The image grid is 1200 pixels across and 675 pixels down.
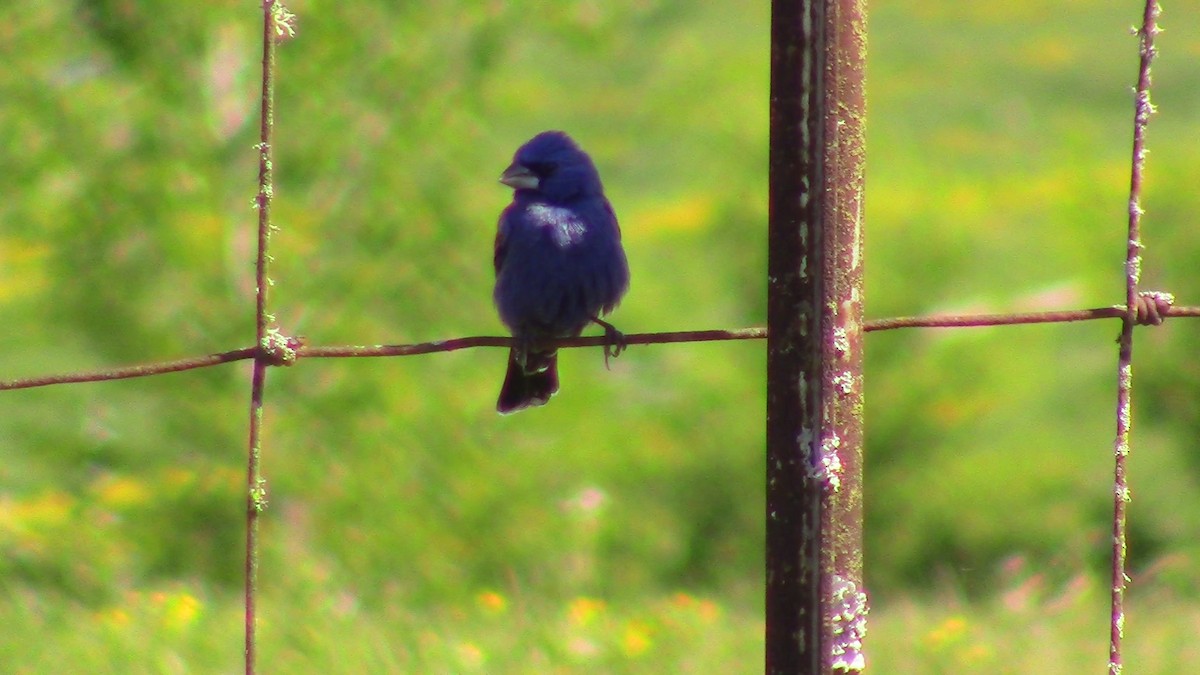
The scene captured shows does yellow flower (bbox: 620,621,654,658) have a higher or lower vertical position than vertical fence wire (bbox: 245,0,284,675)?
lower

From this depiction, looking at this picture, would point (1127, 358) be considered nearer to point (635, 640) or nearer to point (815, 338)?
point (815, 338)

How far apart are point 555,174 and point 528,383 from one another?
62 cm

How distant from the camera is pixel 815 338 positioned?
2.19 meters

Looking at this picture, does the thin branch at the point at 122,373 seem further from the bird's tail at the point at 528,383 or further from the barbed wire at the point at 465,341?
the bird's tail at the point at 528,383

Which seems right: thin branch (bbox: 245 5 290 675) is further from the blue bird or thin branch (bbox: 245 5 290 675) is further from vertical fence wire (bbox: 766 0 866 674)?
the blue bird

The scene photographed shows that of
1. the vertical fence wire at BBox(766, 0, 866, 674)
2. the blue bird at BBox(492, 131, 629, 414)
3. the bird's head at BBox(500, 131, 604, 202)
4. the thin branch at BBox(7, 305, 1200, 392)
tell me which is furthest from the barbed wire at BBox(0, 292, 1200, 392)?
the bird's head at BBox(500, 131, 604, 202)

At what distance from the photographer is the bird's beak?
4789 millimetres

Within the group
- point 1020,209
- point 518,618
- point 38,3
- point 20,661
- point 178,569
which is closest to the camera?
point 20,661

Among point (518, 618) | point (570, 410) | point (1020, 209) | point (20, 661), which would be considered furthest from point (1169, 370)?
point (1020, 209)

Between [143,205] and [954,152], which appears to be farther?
[954,152]

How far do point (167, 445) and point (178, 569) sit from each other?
80 centimetres

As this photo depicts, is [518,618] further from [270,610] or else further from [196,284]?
[196,284]

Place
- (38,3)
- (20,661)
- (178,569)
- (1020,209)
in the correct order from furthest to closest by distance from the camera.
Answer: (1020,209) → (178,569) → (38,3) → (20,661)

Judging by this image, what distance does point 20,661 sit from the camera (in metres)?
5.41
